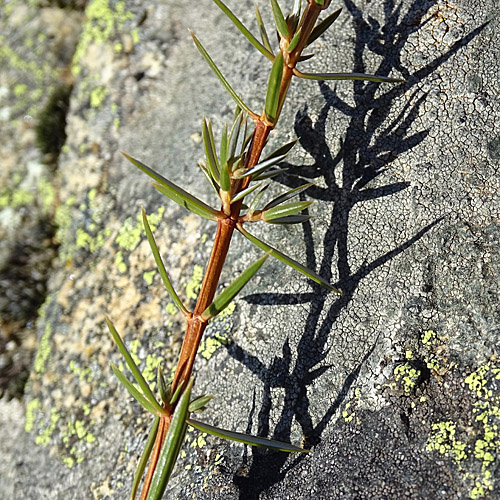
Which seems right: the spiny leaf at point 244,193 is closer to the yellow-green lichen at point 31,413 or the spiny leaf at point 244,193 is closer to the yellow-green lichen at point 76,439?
the yellow-green lichen at point 76,439

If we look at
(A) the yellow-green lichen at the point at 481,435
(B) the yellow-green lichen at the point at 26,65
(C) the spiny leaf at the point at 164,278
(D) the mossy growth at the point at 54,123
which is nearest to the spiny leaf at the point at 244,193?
(C) the spiny leaf at the point at 164,278

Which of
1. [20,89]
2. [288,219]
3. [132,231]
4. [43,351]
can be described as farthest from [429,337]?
[20,89]

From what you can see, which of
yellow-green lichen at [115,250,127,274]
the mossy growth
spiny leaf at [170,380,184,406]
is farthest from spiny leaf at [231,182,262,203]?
the mossy growth

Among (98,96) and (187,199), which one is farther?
(98,96)

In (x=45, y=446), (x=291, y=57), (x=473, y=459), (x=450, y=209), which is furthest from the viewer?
(x=45, y=446)

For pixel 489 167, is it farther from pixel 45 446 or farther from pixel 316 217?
pixel 45 446

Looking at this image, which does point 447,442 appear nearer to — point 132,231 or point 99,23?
point 132,231

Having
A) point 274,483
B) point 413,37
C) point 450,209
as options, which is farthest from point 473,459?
point 413,37
